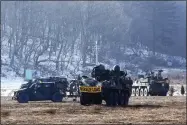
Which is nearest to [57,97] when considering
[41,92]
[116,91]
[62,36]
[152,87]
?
[41,92]

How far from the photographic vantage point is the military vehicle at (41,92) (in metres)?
37.6

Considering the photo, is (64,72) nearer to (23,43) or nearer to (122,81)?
(23,43)

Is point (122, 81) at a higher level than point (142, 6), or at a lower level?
lower

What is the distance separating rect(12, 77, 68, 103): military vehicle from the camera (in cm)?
3765

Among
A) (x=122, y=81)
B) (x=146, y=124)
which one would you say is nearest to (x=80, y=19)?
(x=122, y=81)

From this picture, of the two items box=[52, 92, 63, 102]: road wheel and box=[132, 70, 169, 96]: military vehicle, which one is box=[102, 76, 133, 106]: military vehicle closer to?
box=[52, 92, 63, 102]: road wheel

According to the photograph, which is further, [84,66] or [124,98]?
[84,66]

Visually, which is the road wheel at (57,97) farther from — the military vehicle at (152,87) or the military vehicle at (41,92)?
the military vehicle at (152,87)

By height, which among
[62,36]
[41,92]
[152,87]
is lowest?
[41,92]

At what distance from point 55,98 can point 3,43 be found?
40.0 meters

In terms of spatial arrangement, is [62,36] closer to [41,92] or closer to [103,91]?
[41,92]

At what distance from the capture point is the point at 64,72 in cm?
6706

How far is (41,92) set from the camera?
38156 millimetres

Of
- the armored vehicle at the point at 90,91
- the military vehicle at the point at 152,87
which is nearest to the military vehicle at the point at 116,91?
the armored vehicle at the point at 90,91
